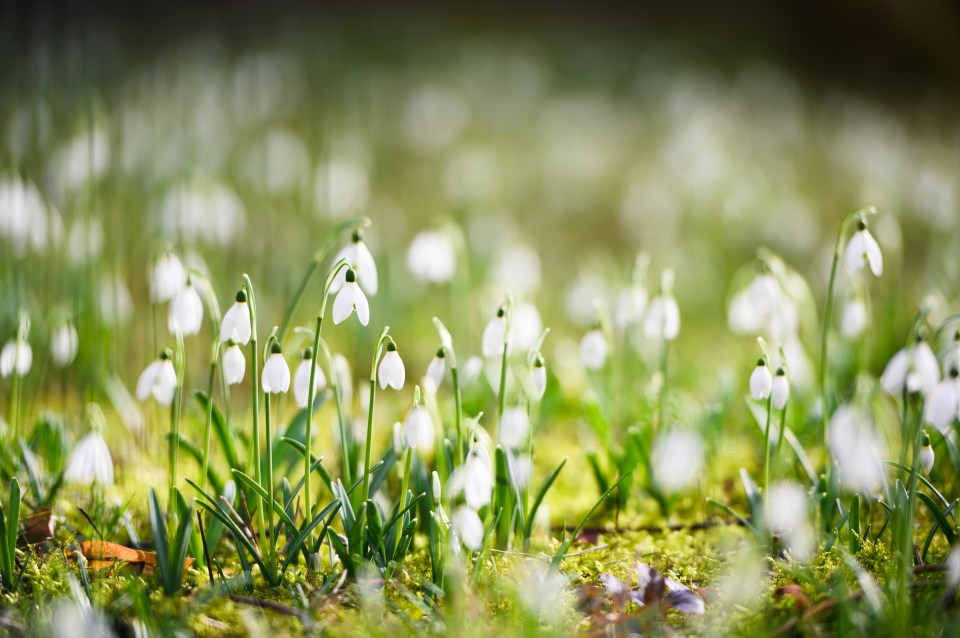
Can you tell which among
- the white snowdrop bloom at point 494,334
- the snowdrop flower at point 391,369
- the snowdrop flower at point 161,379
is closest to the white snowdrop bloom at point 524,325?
the white snowdrop bloom at point 494,334

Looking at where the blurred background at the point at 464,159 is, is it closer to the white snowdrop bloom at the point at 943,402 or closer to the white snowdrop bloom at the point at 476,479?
the white snowdrop bloom at the point at 476,479

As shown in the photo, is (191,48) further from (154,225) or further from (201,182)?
(201,182)

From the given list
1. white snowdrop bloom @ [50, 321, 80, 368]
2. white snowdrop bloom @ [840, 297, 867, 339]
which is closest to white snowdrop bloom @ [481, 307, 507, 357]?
white snowdrop bloom @ [840, 297, 867, 339]

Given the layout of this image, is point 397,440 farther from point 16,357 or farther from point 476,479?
point 16,357

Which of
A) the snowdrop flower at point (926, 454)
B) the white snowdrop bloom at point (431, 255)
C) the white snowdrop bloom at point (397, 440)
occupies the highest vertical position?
the white snowdrop bloom at point (431, 255)

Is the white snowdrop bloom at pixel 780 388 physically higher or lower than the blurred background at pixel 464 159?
lower

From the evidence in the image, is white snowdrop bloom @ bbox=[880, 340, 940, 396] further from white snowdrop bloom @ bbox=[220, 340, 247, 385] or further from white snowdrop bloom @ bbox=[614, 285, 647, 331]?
white snowdrop bloom @ bbox=[220, 340, 247, 385]

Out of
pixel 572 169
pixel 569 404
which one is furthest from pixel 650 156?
pixel 569 404
